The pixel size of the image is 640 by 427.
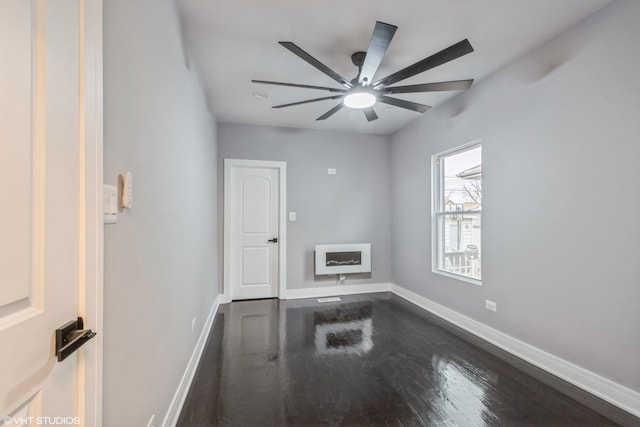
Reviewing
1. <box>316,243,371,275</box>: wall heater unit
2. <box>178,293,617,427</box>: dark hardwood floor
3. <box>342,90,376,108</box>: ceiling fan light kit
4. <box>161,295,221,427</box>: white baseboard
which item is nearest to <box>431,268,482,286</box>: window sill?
<box>178,293,617,427</box>: dark hardwood floor

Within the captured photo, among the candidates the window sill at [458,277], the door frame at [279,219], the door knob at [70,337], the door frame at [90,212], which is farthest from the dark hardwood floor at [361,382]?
the door knob at [70,337]

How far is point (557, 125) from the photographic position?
2.29 meters

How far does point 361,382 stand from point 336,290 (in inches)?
96.0

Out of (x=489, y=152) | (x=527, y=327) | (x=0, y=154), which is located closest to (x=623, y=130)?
(x=489, y=152)

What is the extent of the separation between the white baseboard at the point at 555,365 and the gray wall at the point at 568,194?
2.1 inches

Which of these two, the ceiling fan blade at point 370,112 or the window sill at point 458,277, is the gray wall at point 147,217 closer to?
the ceiling fan blade at point 370,112

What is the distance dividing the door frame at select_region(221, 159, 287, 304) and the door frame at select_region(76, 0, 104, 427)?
3.49 metres

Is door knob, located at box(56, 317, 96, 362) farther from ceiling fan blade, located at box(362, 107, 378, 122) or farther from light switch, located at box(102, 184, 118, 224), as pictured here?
ceiling fan blade, located at box(362, 107, 378, 122)

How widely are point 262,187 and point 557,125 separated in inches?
143

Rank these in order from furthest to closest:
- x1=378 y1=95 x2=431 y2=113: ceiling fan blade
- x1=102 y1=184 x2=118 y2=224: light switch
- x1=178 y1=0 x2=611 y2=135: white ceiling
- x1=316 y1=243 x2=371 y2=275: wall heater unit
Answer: x1=316 y1=243 x2=371 y2=275: wall heater unit → x1=378 y1=95 x2=431 y2=113: ceiling fan blade → x1=178 y1=0 x2=611 y2=135: white ceiling → x1=102 y1=184 x2=118 y2=224: light switch

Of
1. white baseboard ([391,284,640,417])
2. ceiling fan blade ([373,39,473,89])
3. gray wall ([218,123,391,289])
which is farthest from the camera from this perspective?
gray wall ([218,123,391,289])

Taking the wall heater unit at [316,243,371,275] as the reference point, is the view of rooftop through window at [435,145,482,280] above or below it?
above

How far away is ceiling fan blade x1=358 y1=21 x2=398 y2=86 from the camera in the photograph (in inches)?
64.1

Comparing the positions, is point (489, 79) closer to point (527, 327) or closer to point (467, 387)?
point (527, 327)
